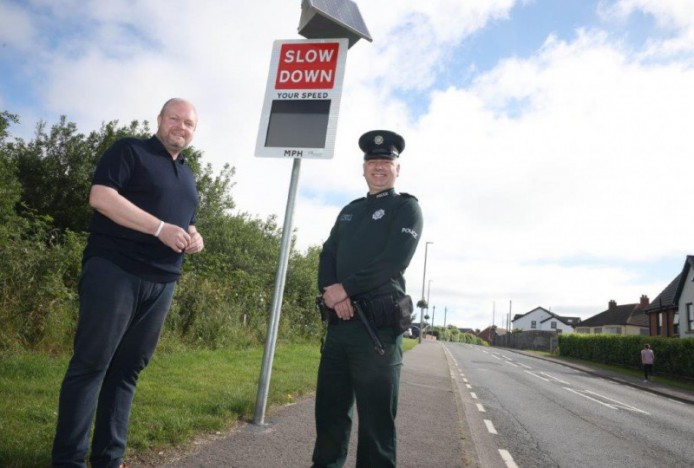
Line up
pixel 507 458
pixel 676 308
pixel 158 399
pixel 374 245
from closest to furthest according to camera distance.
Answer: pixel 374 245, pixel 158 399, pixel 507 458, pixel 676 308

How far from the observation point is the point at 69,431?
88.0 inches

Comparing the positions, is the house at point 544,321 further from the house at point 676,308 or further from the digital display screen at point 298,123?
the digital display screen at point 298,123

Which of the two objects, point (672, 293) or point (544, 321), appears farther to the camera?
point (544, 321)

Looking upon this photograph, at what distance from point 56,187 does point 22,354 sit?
23.7 metres

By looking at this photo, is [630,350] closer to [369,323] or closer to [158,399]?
[158,399]

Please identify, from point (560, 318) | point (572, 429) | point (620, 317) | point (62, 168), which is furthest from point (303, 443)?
point (560, 318)

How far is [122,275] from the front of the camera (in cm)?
236

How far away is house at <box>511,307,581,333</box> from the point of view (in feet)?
300

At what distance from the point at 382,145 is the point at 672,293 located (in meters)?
39.4

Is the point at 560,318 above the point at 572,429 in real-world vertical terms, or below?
above

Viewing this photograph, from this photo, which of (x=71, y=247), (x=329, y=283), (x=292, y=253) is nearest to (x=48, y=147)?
(x=292, y=253)

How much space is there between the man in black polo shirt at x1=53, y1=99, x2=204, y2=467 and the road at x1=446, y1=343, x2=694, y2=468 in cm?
360

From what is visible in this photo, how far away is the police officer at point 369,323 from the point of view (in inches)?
93.1

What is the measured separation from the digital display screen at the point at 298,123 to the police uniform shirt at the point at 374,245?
1729 millimetres
